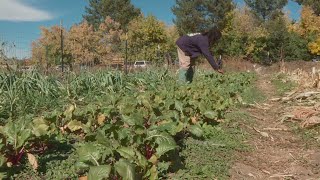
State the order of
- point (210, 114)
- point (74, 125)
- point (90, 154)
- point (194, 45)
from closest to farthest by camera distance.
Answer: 1. point (90, 154)
2. point (74, 125)
3. point (210, 114)
4. point (194, 45)

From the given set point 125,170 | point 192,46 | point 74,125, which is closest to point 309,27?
point 192,46

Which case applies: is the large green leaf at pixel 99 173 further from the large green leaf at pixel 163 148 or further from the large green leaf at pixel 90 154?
the large green leaf at pixel 163 148

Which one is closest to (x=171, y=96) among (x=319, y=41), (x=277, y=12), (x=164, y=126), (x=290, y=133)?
(x=290, y=133)

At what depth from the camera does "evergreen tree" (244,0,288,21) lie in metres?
47.7

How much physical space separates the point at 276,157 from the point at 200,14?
38730mm

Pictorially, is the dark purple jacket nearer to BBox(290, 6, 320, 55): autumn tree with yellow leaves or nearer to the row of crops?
the row of crops

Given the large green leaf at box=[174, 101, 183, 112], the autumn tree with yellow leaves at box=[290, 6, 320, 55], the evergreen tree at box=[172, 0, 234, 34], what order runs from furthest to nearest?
the evergreen tree at box=[172, 0, 234, 34]
the autumn tree with yellow leaves at box=[290, 6, 320, 55]
the large green leaf at box=[174, 101, 183, 112]

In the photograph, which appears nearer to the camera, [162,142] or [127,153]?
[127,153]

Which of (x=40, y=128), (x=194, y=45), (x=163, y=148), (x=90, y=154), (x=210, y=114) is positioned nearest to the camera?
(x=90, y=154)

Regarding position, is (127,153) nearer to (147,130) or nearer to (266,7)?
(147,130)

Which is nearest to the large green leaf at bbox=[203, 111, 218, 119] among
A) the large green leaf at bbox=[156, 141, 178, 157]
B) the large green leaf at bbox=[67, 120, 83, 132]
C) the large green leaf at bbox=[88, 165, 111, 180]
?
the large green leaf at bbox=[67, 120, 83, 132]

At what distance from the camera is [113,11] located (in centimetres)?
4972

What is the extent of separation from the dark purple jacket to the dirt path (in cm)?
287

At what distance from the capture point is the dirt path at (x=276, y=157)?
10.5 ft
